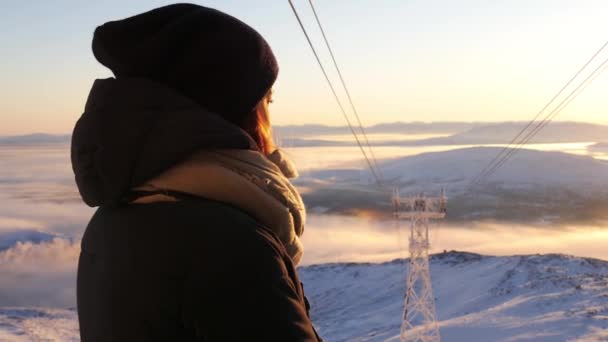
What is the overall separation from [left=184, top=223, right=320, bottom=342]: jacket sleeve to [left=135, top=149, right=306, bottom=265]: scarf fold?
0.46 feet

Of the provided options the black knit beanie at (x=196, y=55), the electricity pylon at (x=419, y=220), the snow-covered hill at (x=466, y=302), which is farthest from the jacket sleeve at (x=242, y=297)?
the snow-covered hill at (x=466, y=302)

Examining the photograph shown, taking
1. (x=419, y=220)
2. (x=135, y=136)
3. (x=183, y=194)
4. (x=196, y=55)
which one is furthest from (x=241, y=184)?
(x=419, y=220)

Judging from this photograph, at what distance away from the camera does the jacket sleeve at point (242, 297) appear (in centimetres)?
147

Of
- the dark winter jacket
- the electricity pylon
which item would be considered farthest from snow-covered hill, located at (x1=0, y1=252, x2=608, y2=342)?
the dark winter jacket

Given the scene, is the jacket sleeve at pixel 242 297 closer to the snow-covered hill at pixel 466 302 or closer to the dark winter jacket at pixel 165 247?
the dark winter jacket at pixel 165 247

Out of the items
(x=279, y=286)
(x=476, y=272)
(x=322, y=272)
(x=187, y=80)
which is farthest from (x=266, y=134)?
(x=322, y=272)

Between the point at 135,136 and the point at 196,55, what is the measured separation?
1.05 ft

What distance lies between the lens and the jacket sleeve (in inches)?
57.9

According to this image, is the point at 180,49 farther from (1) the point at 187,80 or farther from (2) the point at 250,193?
(2) the point at 250,193

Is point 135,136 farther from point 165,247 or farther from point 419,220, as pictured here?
point 419,220

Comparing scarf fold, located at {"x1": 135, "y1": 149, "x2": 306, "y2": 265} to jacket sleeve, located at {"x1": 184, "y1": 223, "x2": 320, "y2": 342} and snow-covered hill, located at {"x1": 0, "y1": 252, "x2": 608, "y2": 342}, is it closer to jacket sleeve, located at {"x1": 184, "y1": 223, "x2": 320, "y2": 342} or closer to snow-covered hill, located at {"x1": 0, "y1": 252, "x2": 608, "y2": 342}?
jacket sleeve, located at {"x1": 184, "y1": 223, "x2": 320, "y2": 342}

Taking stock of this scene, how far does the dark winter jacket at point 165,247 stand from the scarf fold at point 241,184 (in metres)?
0.03

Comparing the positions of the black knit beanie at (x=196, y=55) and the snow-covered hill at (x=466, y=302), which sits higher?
the black knit beanie at (x=196, y=55)

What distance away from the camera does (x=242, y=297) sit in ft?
4.80
